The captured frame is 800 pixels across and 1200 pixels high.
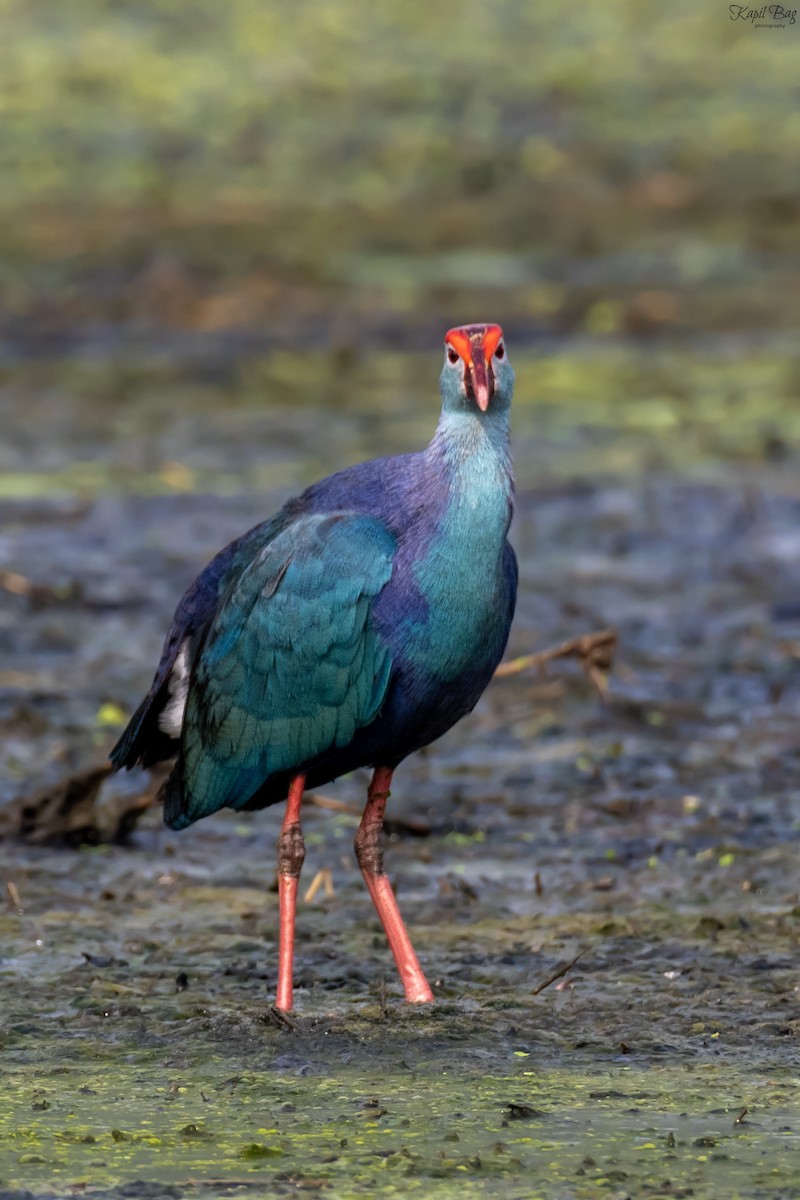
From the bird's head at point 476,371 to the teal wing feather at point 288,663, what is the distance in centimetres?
35

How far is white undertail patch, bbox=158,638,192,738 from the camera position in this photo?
550cm

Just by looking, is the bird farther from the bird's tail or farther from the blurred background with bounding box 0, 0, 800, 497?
the blurred background with bounding box 0, 0, 800, 497

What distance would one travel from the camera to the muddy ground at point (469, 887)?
4188mm

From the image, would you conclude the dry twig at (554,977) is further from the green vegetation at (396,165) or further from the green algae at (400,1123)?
the green vegetation at (396,165)

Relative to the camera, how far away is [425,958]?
223 inches

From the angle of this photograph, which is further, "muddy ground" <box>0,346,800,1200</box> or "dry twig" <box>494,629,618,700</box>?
"dry twig" <box>494,629,618,700</box>

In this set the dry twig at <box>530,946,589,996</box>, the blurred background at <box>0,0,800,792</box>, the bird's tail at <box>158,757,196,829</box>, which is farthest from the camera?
the blurred background at <box>0,0,800,792</box>

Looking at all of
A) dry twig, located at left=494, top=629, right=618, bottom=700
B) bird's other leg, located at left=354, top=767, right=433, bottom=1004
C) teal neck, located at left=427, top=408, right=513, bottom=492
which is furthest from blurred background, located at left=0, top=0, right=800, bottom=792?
teal neck, located at left=427, top=408, right=513, bottom=492

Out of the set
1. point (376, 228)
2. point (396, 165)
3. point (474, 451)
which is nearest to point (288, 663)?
point (474, 451)

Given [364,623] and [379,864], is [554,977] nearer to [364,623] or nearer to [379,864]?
[379,864]

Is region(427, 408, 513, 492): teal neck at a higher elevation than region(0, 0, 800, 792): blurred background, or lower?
lower

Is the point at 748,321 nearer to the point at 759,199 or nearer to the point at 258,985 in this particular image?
the point at 759,199

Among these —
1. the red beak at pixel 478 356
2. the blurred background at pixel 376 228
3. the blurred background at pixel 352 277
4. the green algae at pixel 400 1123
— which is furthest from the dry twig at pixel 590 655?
the blurred background at pixel 376 228

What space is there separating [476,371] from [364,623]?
608mm
